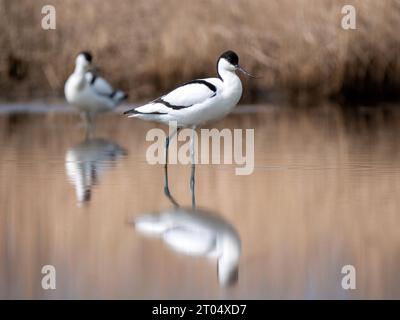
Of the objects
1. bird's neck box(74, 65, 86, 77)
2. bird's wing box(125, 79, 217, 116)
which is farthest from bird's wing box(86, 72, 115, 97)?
bird's wing box(125, 79, 217, 116)

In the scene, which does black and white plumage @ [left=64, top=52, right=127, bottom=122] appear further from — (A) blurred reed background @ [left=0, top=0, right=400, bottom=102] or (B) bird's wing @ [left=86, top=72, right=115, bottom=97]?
(A) blurred reed background @ [left=0, top=0, right=400, bottom=102]

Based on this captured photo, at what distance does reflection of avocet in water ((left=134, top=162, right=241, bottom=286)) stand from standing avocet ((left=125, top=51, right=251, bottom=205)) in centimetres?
185

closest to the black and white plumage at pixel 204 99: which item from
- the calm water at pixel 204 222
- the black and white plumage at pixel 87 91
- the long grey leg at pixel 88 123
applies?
the calm water at pixel 204 222

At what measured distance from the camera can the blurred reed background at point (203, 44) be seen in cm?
1719

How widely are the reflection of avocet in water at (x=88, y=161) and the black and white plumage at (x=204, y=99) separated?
0.85 m

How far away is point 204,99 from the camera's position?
945 cm

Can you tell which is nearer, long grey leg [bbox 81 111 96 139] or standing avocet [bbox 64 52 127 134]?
long grey leg [bbox 81 111 96 139]

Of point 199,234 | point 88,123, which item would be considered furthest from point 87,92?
point 199,234

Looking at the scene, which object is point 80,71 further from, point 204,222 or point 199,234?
point 199,234

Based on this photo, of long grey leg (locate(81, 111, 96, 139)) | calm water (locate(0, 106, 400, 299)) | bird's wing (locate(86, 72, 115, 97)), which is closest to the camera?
calm water (locate(0, 106, 400, 299))

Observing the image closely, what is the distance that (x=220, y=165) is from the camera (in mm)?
10062

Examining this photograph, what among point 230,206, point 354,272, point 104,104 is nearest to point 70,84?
point 104,104

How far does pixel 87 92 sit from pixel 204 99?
5.81 metres

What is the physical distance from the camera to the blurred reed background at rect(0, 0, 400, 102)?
1719 centimetres
